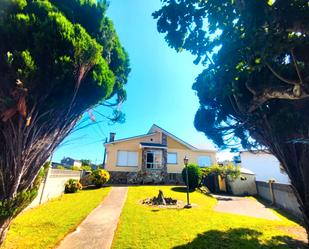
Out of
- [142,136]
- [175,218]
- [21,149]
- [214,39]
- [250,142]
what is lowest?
[175,218]

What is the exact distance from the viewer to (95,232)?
702cm

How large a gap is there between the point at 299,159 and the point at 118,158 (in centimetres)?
2104

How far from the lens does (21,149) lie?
5031 millimetres

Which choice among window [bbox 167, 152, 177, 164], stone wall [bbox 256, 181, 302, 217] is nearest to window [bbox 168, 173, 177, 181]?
window [bbox 167, 152, 177, 164]

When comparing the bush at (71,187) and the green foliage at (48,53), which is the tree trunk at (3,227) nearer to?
the green foliage at (48,53)

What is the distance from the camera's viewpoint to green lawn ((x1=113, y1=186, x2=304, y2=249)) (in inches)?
250

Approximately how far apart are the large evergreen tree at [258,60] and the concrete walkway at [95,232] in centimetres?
623

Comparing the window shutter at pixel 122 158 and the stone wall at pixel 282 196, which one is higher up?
the window shutter at pixel 122 158

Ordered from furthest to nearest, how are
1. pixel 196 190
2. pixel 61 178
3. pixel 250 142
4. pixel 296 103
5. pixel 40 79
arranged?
pixel 196 190
pixel 61 178
pixel 250 142
pixel 296 103
pixel 40 79

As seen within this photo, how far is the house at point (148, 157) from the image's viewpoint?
24219 millimetres

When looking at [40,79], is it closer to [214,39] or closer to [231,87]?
[214,39]

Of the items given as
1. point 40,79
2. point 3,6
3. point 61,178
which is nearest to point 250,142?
point 40,79

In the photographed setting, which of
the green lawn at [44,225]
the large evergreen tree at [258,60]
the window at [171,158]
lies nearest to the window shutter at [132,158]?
the window at [171,158]

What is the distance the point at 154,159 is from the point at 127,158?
363cm
